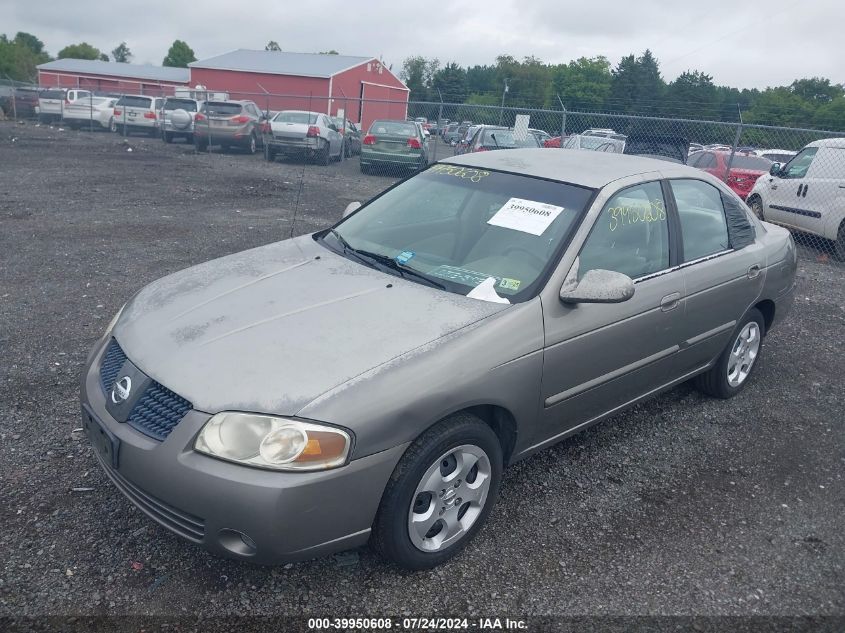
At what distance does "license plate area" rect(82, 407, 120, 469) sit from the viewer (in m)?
2.64

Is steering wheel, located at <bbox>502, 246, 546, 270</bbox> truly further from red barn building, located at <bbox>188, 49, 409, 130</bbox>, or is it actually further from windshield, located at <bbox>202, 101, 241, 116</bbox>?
red barn building, located at <bbox>188, 49, 409, 130</bbox>

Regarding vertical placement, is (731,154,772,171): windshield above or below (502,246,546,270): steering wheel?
above

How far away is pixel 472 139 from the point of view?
54.8 ft

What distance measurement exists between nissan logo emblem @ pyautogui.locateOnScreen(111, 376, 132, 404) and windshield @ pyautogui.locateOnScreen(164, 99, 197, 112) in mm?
22039

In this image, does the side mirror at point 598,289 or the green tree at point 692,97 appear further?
the green tree at point 692,97

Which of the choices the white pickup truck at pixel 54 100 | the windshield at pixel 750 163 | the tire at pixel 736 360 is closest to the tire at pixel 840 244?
the windshield at pixel 750 163

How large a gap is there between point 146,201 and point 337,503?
9.95 metres

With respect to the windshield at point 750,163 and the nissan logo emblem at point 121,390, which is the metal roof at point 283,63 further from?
the nissan logo emblem at point 121,390

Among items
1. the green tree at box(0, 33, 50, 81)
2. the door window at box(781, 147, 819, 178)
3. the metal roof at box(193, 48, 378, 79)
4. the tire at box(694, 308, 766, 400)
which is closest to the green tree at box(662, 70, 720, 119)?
the metal roof at box(193, 48, 378, 79)

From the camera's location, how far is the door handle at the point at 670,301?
3.73m

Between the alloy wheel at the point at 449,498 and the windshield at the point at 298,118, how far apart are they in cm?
1680

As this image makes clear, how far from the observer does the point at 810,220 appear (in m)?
Result: 10.2

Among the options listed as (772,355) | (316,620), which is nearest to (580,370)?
(316,620)

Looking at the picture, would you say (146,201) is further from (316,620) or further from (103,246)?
(316,620)
